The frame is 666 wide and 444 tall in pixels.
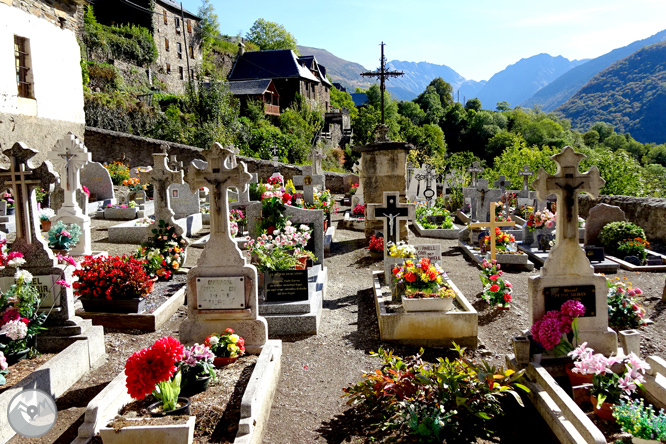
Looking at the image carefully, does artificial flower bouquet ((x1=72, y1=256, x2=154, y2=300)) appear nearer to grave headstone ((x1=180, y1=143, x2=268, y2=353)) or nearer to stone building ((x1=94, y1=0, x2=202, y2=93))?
grave headstone ((x1=180, y1=143, x2=268, y2=353))

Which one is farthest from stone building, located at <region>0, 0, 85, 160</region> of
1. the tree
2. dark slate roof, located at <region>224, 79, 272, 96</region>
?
the tree

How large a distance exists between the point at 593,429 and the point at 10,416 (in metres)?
4.55

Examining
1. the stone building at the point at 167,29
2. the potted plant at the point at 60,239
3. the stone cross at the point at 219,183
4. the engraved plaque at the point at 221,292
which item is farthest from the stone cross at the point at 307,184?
the stone building at the point at 167,29

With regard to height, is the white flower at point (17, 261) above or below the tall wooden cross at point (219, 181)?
below

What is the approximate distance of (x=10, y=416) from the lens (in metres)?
3.89

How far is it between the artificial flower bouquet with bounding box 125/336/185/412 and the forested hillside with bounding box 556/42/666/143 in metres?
119

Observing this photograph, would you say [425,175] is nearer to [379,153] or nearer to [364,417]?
[379,153]

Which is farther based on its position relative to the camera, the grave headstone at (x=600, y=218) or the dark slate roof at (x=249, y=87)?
the dark slate roof at (x=249, y=87)

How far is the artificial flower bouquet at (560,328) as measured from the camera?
453 cm

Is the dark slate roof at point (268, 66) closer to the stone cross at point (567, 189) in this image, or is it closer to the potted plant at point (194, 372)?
the stone cross at point (567, 189)

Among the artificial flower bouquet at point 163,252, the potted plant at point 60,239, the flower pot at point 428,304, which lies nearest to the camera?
the flower pot at point 428,304

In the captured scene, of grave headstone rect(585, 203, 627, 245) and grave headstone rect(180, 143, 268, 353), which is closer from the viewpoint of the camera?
grave headstone rect(180, 143, 268, 353)

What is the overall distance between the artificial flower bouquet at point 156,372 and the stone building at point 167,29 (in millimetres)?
33922

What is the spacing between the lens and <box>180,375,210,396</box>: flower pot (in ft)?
13.9
